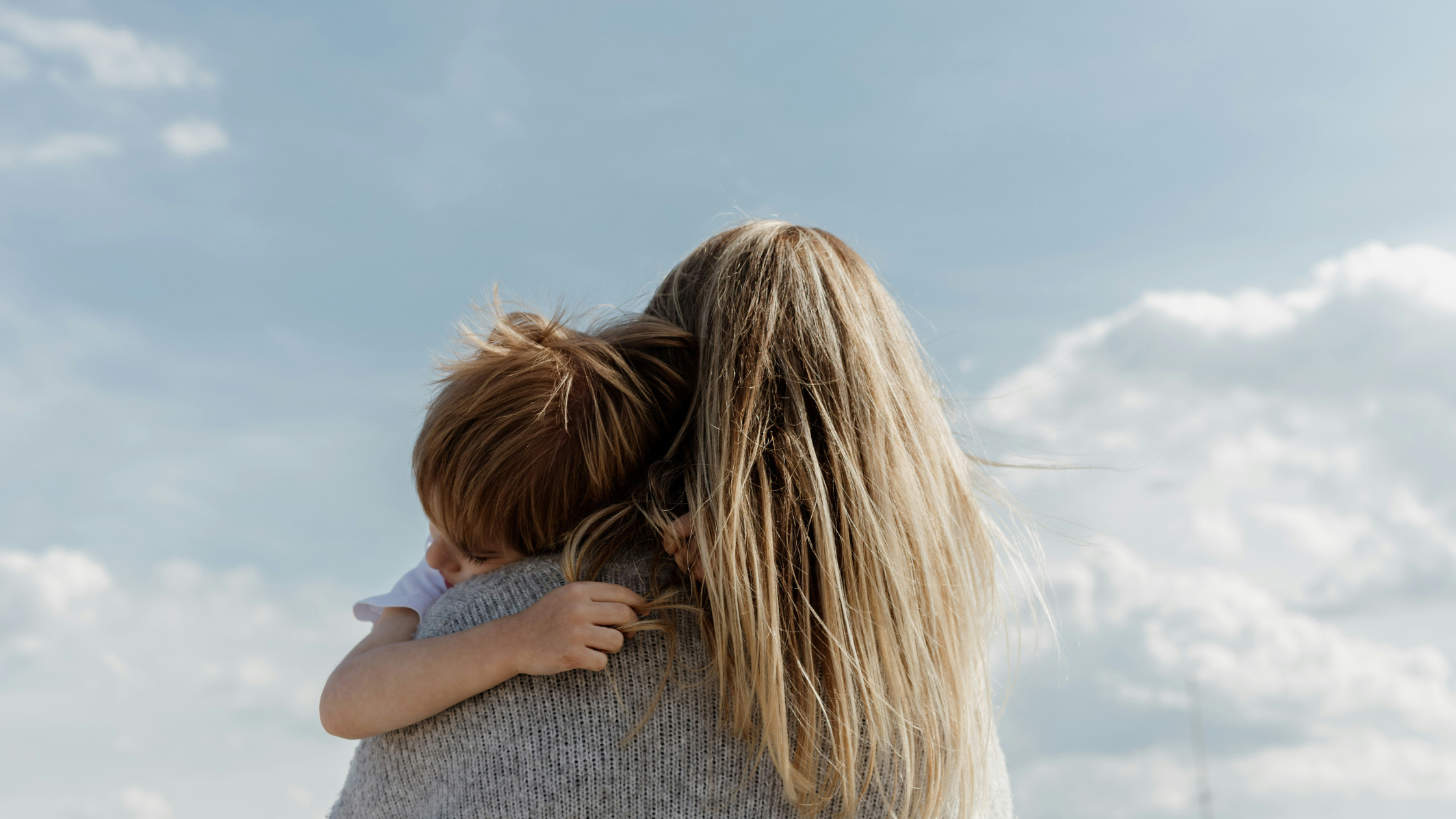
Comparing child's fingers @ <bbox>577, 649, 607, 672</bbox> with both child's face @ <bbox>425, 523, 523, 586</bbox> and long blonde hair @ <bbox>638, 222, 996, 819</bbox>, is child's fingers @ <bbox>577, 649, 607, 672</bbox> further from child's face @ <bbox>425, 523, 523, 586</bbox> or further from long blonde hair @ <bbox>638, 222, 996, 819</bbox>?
child's face @ <bbox>425, 523, 523, 586</bbox>

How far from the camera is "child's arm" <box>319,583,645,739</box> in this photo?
177 cm

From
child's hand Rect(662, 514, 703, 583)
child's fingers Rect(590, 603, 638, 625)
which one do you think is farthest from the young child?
child's hand Rect(662, 514, 703, 583)

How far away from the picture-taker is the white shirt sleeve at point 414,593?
246cm

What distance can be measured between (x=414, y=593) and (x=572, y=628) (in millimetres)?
875

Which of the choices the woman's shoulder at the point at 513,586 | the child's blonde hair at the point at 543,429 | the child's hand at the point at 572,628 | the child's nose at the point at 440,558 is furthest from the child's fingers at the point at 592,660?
the child's nose at the point at 440,558

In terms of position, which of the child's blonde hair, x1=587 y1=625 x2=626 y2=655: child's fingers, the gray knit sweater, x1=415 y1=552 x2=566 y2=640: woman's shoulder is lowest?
the gray knit sweater

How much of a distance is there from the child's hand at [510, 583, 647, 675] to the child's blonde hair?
24cm

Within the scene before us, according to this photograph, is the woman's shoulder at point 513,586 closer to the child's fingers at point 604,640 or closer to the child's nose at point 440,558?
the child's fingers at point 604,640

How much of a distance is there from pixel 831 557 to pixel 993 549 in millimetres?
449

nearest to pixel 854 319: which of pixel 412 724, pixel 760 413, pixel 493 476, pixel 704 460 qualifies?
pixel 760 413

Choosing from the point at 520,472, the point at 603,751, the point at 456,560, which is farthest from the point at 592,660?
the point at 456,560

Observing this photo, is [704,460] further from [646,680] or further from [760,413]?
[646,680]

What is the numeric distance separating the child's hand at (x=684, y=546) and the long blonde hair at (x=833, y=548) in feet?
0.08

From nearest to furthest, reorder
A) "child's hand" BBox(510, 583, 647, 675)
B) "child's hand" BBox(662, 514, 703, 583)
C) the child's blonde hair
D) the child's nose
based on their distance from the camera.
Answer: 1. "child's hand" BBox(510, 583, 647, 675)
2. "child's hand" BBox(662, 514, 703, 583)
3. the child's blonde hair
4. the child's nose
